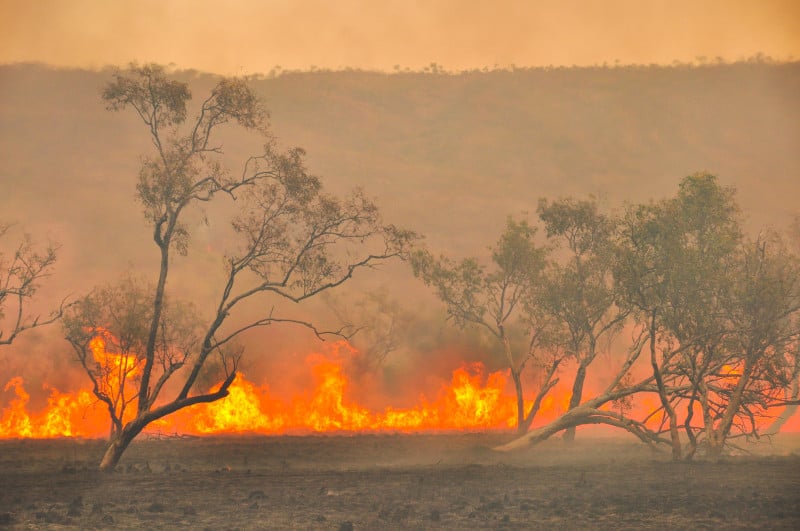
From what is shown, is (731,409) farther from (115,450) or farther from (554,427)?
(115,450)

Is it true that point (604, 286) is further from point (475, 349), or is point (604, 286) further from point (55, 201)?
point (55, 201)

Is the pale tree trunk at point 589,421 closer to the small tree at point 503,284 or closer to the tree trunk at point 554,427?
the tree trunk at point 554,427

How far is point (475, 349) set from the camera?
103 metres

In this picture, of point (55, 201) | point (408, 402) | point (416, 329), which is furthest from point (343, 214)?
point (55, 201)

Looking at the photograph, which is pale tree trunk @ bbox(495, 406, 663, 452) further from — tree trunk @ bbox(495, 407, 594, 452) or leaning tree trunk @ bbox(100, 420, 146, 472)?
leaning tree trunk @ bbox(100, 420, 146, 472)

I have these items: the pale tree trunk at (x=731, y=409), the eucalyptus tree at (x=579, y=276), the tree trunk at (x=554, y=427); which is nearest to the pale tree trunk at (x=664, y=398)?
the pale tree trunk at (x=731, y=409)

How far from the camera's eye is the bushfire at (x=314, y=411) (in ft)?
294

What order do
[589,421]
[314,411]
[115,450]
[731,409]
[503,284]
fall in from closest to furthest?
[115,450] → [731,409] → [589,421] → [503,284] → [314,411]

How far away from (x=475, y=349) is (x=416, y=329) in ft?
71.4

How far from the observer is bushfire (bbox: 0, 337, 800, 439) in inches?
3531

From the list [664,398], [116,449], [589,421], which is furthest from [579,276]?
[116,449]

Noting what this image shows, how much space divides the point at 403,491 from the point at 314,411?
6511 cm

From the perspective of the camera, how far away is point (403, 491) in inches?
1523

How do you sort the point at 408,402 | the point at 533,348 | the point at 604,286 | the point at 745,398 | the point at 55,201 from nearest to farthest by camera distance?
the point at 745,398
the point at 604,286
the point at 533,348
the point at 408,402
the point at 55,201
